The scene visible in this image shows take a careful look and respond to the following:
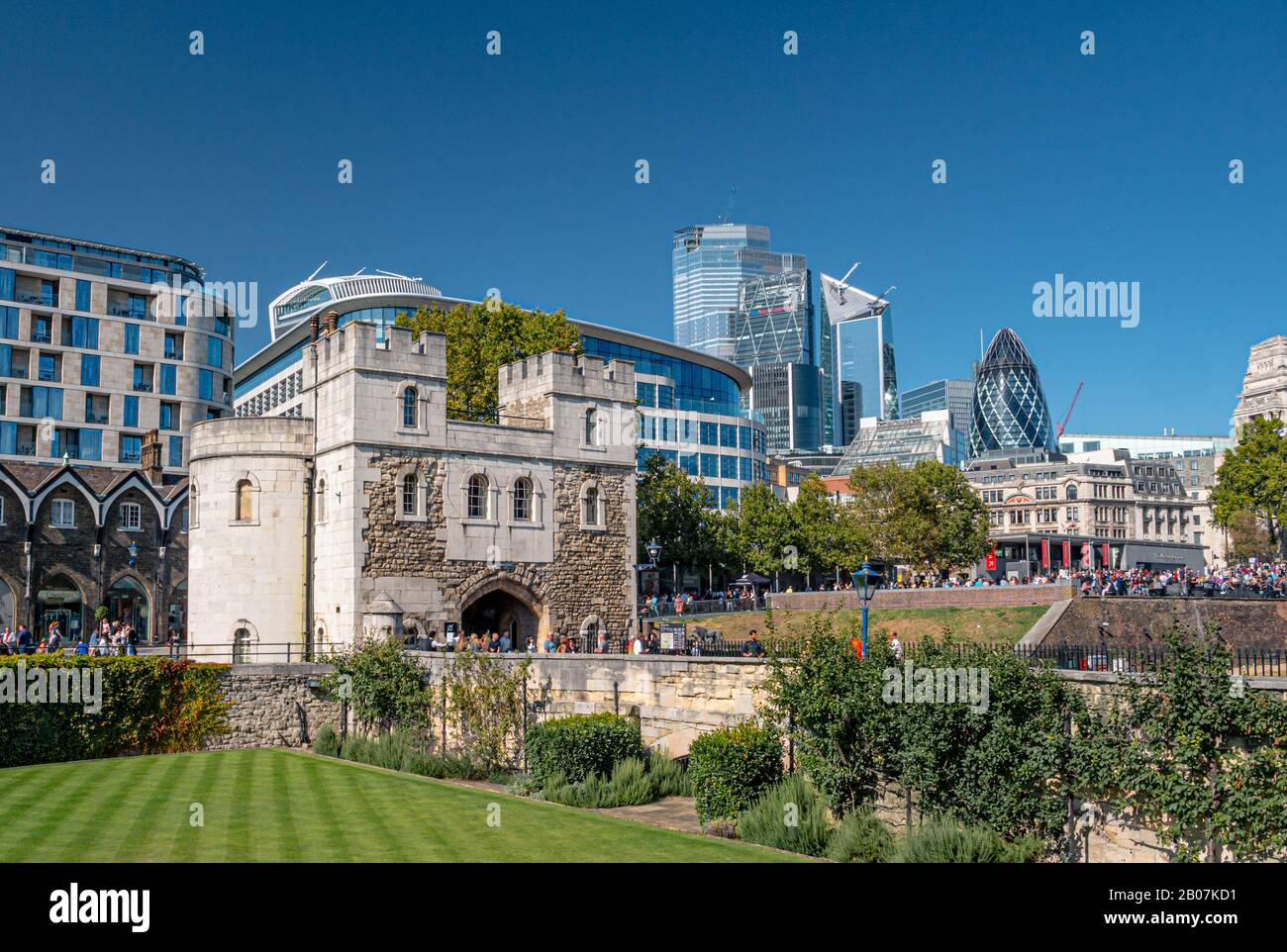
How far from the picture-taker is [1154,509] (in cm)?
16062

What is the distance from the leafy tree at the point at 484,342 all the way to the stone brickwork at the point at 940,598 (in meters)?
16.6

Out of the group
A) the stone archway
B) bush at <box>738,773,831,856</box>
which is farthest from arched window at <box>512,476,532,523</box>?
bush at <box>738,773,831,856</box>

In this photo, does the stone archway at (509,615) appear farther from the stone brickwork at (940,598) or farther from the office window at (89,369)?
the office window at (89,369)

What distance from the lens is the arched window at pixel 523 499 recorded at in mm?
41406

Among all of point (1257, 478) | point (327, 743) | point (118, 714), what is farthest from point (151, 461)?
point (1257, 478)

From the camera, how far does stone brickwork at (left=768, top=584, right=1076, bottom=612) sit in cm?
4681

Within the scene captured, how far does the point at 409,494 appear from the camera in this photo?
1526 inches

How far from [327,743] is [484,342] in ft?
84.0

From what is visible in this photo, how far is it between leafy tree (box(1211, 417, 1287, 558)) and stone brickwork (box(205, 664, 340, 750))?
66.7 m

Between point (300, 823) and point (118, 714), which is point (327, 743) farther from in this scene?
point (300, 823)

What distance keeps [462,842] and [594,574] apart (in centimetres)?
2370

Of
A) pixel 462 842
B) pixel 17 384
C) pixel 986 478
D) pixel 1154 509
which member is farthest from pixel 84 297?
pixel 1154 509
